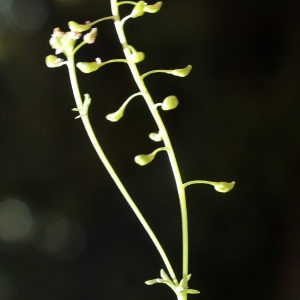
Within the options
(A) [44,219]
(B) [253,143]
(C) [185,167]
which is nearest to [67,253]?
(A) [44,219]

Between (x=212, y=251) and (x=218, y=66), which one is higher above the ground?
(x=218, y=66)

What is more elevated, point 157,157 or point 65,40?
point 65,40

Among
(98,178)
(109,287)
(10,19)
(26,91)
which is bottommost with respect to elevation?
(109,287)

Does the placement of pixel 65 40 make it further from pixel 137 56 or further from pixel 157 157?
pixel 157 157

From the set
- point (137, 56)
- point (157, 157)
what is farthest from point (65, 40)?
point (157, 157)

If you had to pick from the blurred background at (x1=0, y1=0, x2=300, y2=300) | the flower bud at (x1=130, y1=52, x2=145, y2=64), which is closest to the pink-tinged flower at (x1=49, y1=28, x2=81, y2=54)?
the flower bud at (x1=130, y1=52, x2=145, y2=64)

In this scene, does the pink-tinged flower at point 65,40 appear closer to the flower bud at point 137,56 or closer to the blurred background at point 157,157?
the flower bud at point 137,56

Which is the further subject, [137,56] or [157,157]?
[157,157]

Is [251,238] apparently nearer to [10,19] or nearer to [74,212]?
[74,212]
